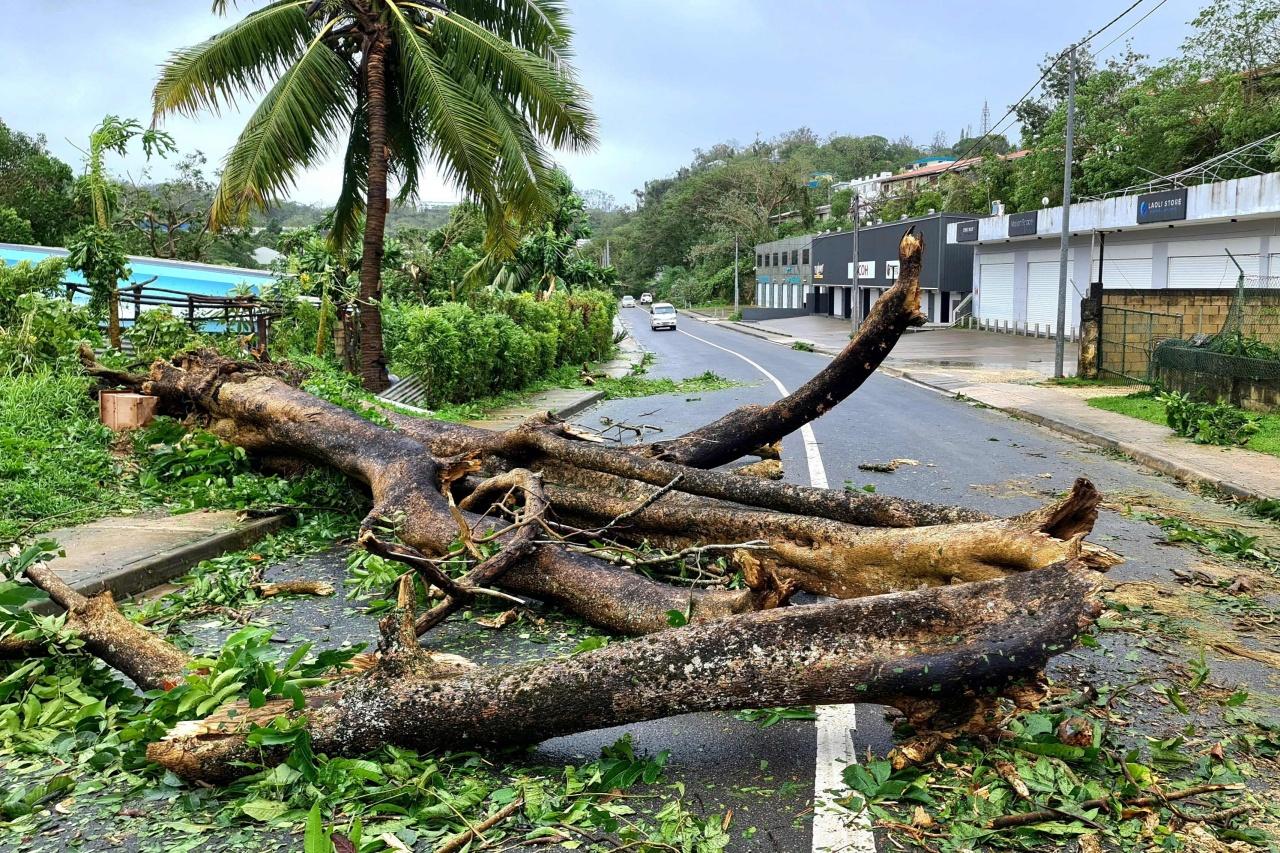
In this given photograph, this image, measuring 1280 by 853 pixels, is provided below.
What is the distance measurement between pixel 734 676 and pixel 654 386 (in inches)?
714

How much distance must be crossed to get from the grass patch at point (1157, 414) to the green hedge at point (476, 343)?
34.7 ft

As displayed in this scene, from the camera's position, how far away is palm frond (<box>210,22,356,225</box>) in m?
14.3

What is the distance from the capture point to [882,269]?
2362 inches

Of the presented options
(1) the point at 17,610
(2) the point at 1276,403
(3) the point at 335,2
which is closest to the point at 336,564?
(1) the point at 17,610

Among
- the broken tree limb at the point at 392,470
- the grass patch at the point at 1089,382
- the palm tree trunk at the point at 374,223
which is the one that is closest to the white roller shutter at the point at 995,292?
the grass patch at the point at 1089,382

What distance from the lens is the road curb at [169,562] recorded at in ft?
20.4

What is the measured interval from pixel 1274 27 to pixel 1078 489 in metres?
49.6

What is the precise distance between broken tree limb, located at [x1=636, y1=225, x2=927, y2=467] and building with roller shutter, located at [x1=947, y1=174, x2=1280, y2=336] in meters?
20.7

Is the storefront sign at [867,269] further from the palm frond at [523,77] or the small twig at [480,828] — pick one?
the small twig at [480,828]

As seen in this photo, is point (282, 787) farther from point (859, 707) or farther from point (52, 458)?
point (52, 458)

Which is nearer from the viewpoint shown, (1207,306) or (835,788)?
(835,788)

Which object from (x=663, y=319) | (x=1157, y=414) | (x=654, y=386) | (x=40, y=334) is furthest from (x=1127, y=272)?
(x=40, y=334)

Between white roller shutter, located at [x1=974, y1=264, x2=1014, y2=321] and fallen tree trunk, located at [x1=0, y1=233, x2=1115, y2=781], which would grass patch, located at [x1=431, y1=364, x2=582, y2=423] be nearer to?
fallen tree trunk, located at [x1=0, y1=233, x2=1115, y2=781]

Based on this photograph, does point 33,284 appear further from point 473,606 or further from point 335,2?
point 473,606
